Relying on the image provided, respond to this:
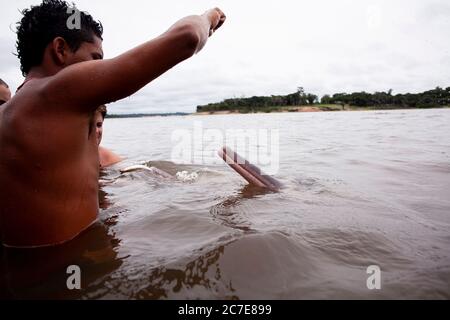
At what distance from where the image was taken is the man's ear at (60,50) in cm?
185

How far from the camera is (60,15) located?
1.96 meters

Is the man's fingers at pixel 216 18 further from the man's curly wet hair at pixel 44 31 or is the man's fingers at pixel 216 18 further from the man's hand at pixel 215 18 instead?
the man's curly wet hair at pixel 44 31

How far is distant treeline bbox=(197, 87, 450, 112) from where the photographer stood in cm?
6088

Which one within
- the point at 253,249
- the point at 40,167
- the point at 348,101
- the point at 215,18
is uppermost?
the point at 348,101

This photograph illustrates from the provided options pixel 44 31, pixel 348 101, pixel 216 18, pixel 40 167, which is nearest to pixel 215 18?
pixel 216 18

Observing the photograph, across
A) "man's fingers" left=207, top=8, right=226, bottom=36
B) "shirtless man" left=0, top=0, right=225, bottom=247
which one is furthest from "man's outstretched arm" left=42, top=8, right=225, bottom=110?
"man's fingers" left=207, top=8, right=226, bottom=36

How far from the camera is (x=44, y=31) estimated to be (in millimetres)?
1925

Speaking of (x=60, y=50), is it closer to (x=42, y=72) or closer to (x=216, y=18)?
(x=42, y=72)

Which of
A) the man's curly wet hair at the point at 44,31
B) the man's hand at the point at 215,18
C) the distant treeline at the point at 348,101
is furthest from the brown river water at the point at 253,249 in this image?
the distant treeline at the point at 348,101

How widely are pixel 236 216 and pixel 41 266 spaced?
55.5 inches

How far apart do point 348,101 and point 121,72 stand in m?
86.2

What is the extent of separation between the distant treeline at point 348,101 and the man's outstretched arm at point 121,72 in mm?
67560
